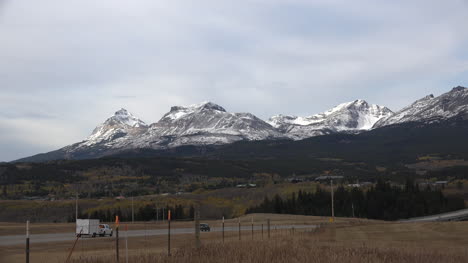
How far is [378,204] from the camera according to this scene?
129m

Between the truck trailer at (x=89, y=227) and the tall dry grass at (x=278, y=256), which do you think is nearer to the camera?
the tall dry grass at (x=278, y=256)

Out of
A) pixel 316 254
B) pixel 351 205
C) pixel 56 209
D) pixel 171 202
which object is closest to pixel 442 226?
pixel 316 254

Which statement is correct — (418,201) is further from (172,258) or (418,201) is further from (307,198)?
(172,258)

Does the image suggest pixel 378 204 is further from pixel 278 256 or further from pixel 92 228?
pixel 278 256

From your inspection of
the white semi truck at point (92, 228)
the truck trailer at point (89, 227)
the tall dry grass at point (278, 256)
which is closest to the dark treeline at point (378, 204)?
the white semi truck at point (92, 228)

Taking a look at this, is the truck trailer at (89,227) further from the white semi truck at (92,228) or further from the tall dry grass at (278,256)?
the tall dry grass at (278,256)

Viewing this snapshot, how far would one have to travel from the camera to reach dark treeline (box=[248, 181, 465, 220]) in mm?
126188

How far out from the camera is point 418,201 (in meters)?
128

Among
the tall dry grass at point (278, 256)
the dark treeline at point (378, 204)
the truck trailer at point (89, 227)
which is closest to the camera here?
the tall dry grass at point (278, 256)

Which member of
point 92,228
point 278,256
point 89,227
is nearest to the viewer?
point 278,256

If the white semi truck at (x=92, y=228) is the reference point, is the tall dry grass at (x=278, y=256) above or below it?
above

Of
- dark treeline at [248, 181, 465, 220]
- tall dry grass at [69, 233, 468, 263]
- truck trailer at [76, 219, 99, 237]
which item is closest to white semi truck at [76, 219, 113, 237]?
truck trailer at [76, 219, 99, 237]

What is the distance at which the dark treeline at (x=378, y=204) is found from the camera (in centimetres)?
12619

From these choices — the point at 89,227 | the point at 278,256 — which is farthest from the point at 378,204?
the point at 278,256
